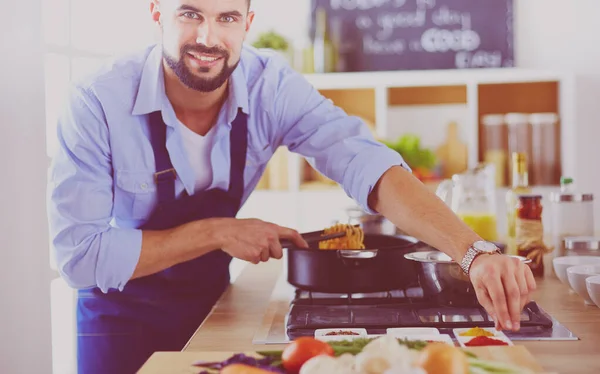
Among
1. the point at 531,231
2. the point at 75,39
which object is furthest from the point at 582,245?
the point at 75,39

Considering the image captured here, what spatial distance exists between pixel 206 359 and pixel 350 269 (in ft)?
1.82

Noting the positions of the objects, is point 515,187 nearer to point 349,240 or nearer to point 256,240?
point 349,240

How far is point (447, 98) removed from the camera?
4.41m

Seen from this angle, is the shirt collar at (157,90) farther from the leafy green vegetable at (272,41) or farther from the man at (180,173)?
the leafy green vegetable at (272,41)

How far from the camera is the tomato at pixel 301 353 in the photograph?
1.01m

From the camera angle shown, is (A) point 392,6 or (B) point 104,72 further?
(A) point 392,6

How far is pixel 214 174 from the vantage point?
195 centimetres

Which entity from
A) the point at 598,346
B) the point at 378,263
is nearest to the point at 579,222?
the point at 378,263

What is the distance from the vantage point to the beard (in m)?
1.85

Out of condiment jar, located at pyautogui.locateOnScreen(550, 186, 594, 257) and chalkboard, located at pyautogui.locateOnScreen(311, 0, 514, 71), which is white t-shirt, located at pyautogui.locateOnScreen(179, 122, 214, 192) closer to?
condiment jar, located at pyautogui.locateOnScreen(550, 186, 594, 257)

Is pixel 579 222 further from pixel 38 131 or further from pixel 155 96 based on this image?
pixel 38 131

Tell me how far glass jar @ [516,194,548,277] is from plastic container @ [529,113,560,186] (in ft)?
7.63

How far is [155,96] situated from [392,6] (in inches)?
110

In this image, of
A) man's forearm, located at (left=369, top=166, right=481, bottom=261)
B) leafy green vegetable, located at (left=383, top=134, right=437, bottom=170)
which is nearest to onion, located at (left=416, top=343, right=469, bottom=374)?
man's forearm, located at (left=369, top=166, right=481, bottom=261)
